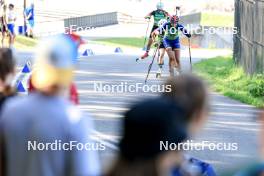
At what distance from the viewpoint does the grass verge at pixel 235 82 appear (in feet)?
69.8

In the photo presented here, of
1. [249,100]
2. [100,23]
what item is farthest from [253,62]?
[100,23]

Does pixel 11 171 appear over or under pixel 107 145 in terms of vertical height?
over

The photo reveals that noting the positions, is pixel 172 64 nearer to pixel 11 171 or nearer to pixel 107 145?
pixel 107 145

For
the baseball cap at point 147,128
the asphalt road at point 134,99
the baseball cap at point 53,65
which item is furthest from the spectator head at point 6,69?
the baseball cap at point 147,128

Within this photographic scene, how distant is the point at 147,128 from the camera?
14.3 feet

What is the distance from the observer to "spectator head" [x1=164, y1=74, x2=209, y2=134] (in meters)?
4.76

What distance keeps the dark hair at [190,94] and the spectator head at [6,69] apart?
5.69 ft

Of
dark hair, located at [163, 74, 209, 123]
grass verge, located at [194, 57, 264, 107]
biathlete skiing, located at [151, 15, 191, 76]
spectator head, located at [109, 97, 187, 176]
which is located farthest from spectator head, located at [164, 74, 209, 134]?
biathlete skiing, located at [151, 15, 191, 76]

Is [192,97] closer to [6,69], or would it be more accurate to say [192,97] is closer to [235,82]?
[6,69]

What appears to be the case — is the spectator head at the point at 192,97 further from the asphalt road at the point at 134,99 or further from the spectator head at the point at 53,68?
the asphalt road at the point at 134,99

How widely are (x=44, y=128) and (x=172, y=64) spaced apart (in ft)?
62.4

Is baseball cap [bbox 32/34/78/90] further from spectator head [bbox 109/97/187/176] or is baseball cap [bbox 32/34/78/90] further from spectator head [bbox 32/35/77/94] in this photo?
spectator head [bbox 109/97/187/176]

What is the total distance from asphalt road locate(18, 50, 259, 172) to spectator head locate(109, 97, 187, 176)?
333cm

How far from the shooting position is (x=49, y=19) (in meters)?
57.7
